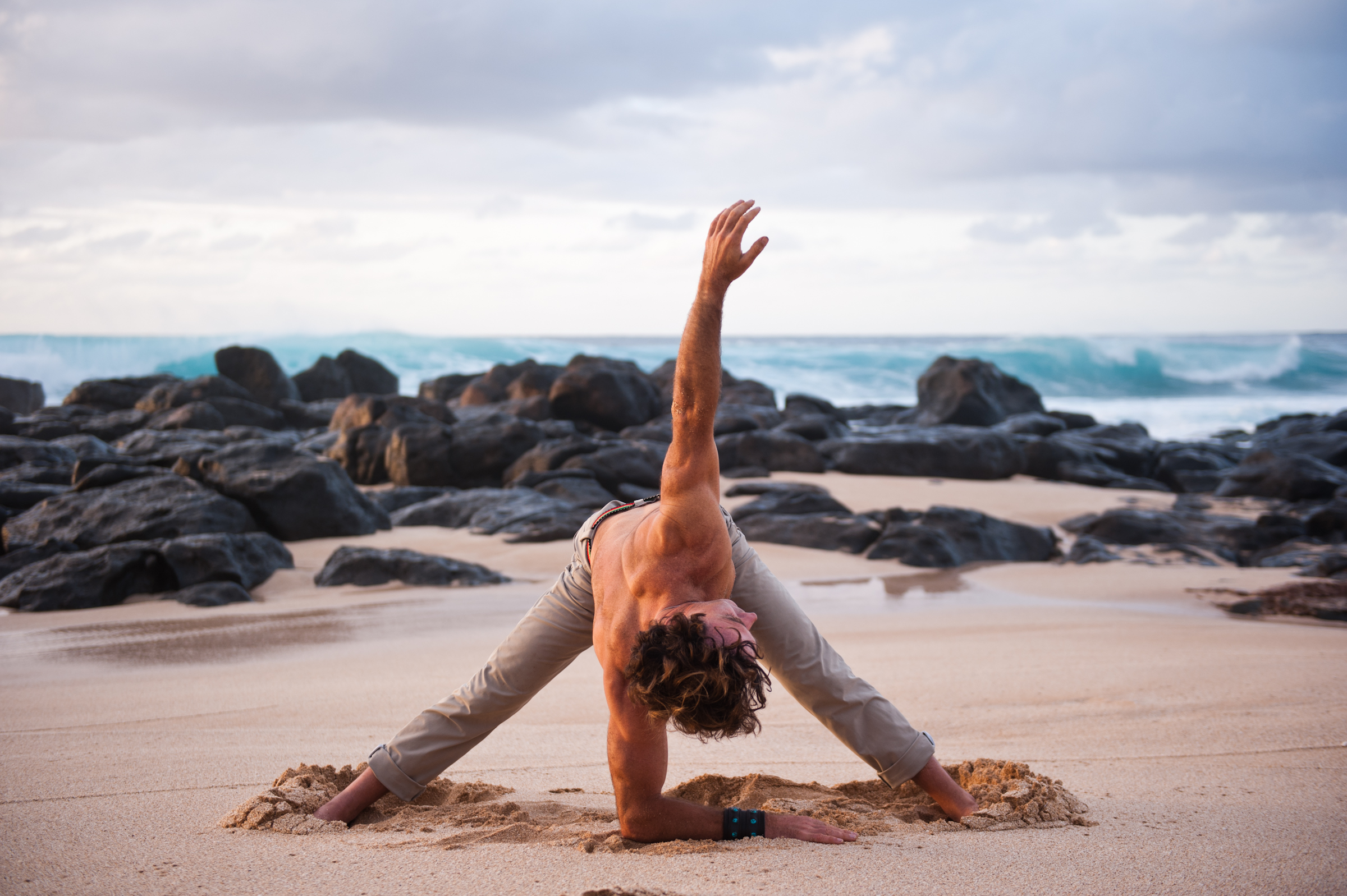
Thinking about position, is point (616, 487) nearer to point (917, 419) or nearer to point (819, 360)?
point (917, 419)

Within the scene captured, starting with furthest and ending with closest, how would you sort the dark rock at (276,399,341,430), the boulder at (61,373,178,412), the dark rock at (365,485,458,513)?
the boulder at (61,373,178,412) < the dark rock at (276,399,341,430) < the dark rock at (365,485,458,513)

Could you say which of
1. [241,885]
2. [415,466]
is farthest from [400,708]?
[415,466]

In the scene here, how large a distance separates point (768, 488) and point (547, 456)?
3.15 m

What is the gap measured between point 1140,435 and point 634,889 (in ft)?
64.1

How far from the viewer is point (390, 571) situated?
793 cm

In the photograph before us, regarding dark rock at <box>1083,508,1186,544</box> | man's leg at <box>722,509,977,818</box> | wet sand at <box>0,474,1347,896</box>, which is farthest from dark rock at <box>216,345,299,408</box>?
man's leg at <box>722,509,977,818</box>

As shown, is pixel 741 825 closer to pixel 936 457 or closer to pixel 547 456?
pixel 547 456

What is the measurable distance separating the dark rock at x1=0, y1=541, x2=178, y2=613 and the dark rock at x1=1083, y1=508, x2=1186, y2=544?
880cm

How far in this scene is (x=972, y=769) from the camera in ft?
11.6

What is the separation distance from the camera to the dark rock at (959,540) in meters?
9.07

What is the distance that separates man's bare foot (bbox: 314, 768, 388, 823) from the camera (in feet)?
10.4

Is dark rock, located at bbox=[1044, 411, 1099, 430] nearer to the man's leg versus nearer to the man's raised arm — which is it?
the man's leg

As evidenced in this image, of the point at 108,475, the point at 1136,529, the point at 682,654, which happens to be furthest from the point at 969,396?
the point at 682,654

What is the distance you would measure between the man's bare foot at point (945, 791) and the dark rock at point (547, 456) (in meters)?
9.84
